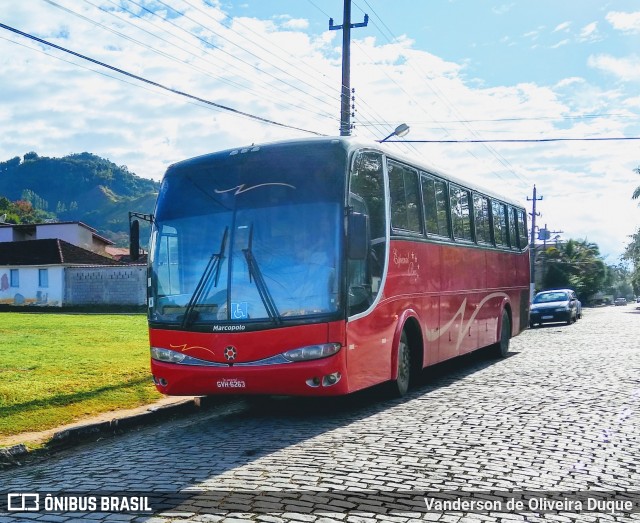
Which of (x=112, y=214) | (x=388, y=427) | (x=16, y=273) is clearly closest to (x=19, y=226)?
(x=16, y=273)

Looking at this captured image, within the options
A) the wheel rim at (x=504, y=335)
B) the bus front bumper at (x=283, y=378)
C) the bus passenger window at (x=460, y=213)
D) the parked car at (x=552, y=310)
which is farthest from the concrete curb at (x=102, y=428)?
the parked car at (x=552, y=310)

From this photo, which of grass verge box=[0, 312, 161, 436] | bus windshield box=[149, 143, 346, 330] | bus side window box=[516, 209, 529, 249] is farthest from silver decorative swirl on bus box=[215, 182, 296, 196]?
bus side window box=[516, 209, 529, 249]

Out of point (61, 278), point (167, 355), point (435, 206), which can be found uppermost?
point (435, 206)

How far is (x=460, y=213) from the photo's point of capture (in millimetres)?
14070

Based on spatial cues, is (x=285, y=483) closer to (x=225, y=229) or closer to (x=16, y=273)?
(x=225, y=229)

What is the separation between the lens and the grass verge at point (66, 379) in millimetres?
9805

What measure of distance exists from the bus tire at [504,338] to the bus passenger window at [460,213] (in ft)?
11.0

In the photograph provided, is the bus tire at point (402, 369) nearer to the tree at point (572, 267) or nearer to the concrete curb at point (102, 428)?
the concrete curb at point (102, 428)

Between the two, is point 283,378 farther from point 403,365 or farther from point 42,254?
point 42,254

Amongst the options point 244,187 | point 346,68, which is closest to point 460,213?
point 244,187

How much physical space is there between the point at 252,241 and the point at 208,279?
70cm

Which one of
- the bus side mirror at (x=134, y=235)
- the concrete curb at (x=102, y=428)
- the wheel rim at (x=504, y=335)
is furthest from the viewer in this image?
the wheel rim at (x=504, y=335)

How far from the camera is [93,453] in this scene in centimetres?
805

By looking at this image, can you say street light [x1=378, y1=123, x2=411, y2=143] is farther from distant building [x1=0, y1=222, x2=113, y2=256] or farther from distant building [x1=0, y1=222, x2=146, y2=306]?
distant building [x1=0, y1=222, x2=113, y2=256]
